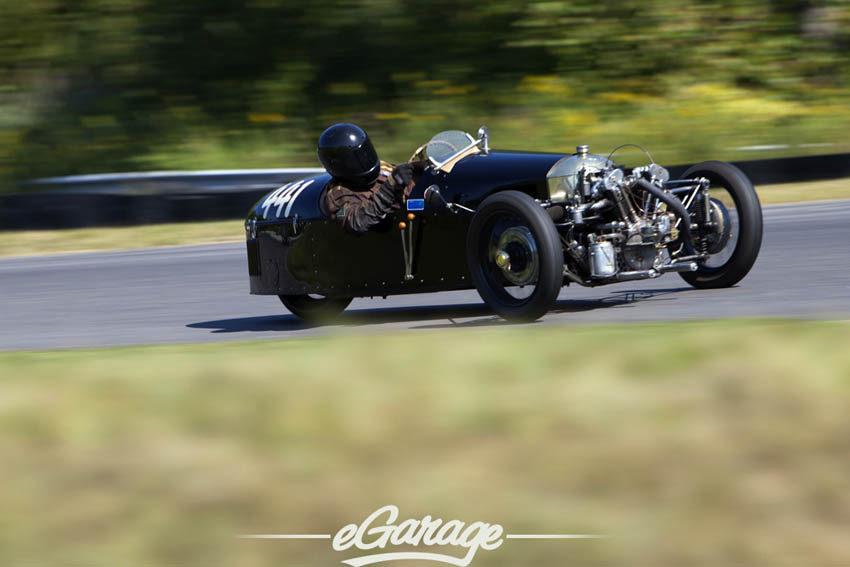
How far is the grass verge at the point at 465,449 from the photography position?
4.70 m

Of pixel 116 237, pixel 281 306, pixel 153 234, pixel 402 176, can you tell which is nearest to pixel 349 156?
pixel 402 176

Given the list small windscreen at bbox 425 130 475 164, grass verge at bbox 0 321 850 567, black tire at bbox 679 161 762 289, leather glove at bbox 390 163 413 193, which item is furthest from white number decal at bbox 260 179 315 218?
grass verge at bbox 0 321 850 567

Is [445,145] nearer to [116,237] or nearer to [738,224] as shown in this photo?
[738,224]

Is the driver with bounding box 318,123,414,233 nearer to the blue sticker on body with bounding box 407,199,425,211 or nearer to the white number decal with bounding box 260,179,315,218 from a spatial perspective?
the blue sticker on body with bounding box 407,199,425,211

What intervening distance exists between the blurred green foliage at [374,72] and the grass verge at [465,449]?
12.7 m

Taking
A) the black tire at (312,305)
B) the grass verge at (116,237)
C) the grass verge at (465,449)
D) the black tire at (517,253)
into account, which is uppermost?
the black tire at (517,253)

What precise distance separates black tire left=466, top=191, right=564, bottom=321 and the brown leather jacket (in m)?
0.69

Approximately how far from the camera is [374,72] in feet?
66.7

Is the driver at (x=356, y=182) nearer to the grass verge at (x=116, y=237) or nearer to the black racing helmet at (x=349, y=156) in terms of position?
the black racing helmet at (x=349, y=156)

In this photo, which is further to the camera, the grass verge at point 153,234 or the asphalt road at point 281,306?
the grass verge at point 153,234

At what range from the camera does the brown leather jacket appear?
305 inches

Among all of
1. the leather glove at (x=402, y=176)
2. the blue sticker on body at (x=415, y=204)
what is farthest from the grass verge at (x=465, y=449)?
the leather glove at (x=402, y=176)

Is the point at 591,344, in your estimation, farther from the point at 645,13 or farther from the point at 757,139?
the point at 645,13

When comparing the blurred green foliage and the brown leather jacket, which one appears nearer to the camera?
the brown leather jacket
